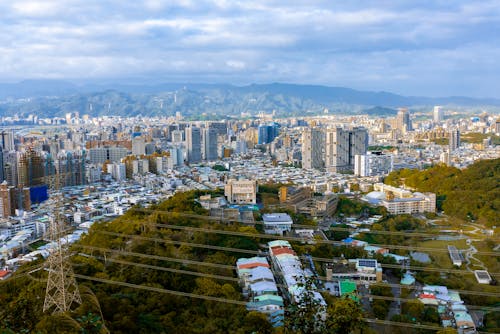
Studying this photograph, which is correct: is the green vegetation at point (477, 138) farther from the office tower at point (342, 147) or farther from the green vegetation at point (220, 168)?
the green vegetation at point (220, 168)

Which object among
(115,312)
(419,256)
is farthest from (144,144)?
(115,312)

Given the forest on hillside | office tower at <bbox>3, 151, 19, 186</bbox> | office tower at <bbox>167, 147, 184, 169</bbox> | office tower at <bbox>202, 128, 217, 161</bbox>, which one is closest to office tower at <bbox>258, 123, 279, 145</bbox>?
office tower at <bbox>202, 128, 217, 161</bbox>

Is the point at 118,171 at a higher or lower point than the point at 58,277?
lower

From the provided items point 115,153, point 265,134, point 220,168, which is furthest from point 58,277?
point 265,134

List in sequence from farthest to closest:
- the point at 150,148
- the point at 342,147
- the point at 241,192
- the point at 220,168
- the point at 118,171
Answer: the point at 150,148 < the point at 342,147 < the point at 220,168 < the point at 118,171 < the point at 241,192

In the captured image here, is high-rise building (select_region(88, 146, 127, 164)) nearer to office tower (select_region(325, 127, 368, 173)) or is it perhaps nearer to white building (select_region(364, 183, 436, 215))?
office tower (select_region(325, 127, 368, 173))

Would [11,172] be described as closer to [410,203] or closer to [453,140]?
[410,203]

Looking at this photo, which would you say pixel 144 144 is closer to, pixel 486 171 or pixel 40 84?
pixel 486 171
